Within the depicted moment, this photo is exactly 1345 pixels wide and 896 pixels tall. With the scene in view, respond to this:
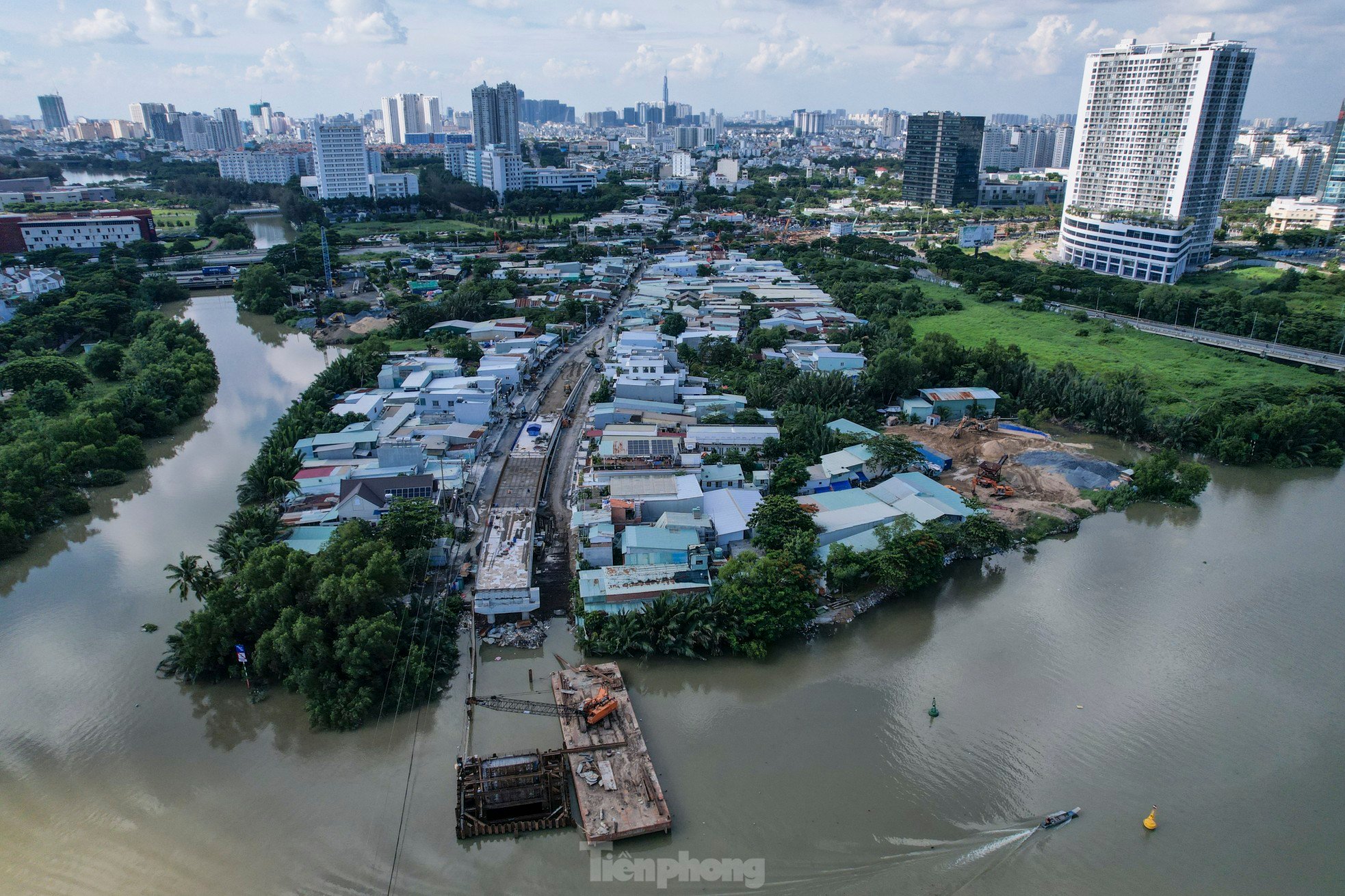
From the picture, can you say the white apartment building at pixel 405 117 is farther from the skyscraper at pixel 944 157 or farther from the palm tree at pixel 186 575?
the palm tree at pixel 186 575

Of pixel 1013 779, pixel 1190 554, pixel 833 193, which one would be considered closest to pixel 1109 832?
pixel 1013 779

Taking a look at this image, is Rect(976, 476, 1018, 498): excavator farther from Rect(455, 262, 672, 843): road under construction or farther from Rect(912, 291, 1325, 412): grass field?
Rect(455, 262, 672, 843): road under construction

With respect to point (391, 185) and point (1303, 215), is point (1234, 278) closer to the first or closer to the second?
point (1303, 215)

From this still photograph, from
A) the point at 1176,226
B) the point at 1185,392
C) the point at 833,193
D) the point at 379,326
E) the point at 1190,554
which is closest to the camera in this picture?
the point at 1190,554

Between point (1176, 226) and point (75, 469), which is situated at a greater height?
point (1176, 226)

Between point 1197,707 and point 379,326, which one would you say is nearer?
point 1197,707

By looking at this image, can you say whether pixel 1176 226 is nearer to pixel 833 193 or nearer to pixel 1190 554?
pixel 1190 554

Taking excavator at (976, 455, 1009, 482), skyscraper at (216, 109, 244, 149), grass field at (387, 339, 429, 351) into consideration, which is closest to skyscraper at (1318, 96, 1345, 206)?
excavator at (976, 455, 1009, 482)

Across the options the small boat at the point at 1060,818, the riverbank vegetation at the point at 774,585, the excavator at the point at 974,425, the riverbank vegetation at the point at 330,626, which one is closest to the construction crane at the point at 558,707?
the riverbank vegetation at the point at 330,626
